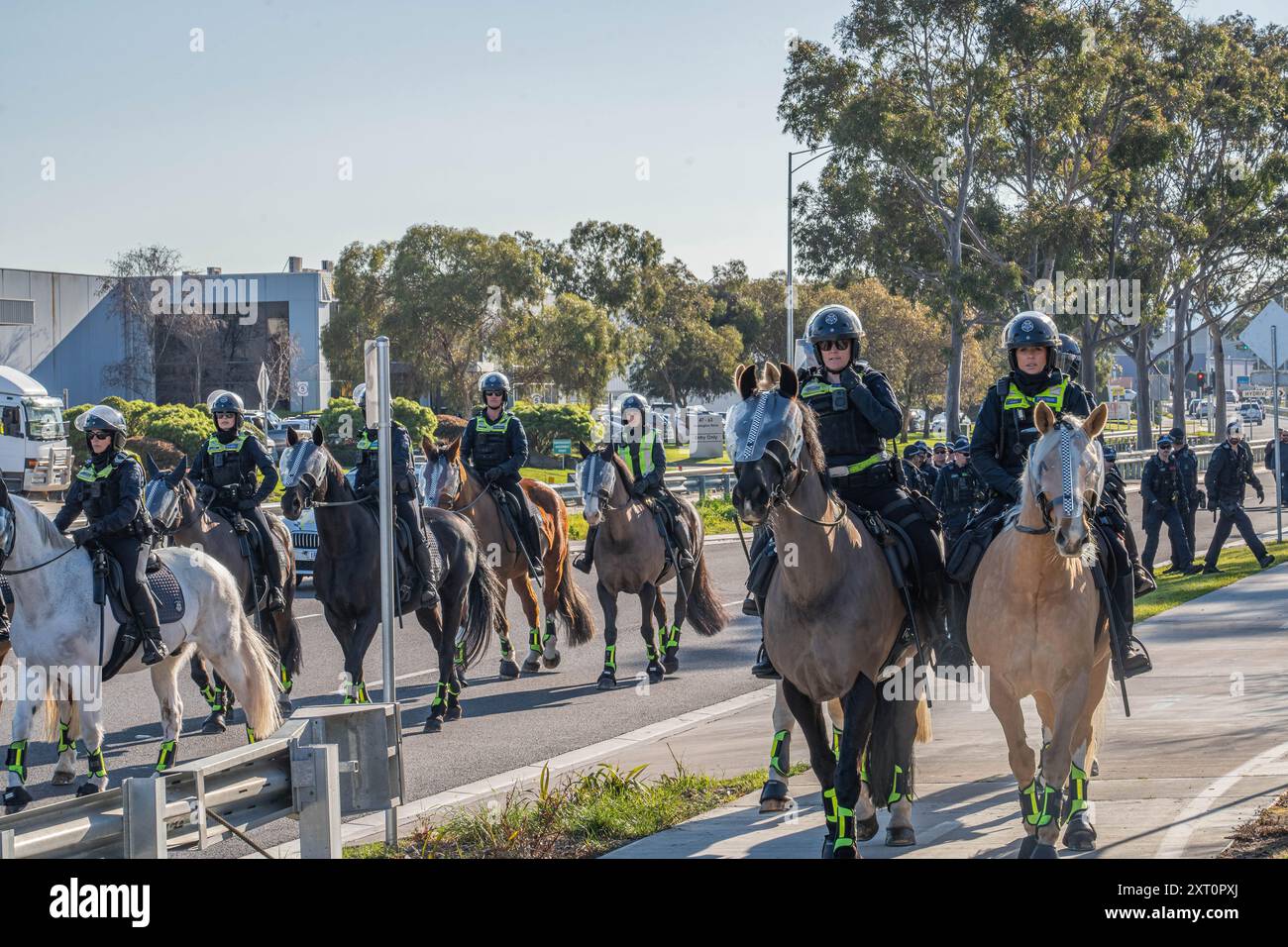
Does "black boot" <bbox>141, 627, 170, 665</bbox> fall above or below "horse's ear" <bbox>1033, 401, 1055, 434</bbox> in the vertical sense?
below

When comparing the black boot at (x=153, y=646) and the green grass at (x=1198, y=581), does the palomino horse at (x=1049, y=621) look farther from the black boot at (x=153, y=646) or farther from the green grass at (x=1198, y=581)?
the green grass at (x=1198, y=581)

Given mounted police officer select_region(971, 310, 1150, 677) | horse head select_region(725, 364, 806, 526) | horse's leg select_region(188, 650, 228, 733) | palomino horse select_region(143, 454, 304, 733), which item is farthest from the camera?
horse's leg select_region(188, 650, 228, 733)

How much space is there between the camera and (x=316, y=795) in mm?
5953

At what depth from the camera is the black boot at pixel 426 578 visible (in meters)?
13.0

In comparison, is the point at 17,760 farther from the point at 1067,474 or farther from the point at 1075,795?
the point at 1067,474

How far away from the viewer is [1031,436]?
8062 millimetres

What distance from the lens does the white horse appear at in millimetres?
9914

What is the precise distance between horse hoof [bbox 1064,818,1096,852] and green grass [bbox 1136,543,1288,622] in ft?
→ 32.9

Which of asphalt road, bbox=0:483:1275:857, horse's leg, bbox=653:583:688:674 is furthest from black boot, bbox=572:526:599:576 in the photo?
asphalt road, bbox=0:483:1275:857

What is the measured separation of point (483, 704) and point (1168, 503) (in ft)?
45.7

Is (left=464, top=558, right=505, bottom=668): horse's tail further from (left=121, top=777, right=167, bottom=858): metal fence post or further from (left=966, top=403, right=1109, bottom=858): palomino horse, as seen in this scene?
(left=121, top=777, right=167, bottom=858): metal fence post

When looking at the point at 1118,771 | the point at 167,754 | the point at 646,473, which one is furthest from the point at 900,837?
the point at 646,473
